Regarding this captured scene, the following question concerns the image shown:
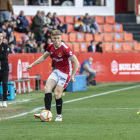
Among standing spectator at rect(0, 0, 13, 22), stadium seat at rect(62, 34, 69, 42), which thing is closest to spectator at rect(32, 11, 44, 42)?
stadium seat at rect(62, 34, 69, 42)

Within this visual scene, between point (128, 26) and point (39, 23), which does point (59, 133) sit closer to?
point (39, 23)

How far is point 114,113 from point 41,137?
3.34m

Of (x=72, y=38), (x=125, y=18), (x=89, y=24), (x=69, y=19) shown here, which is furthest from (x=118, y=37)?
(x=72, y=38)

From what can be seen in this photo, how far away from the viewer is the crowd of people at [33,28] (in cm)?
1812

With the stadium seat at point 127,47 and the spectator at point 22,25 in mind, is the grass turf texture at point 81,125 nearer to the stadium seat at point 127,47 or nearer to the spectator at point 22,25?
the spectator at point 22,25

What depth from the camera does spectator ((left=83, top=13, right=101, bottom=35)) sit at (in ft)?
80.2

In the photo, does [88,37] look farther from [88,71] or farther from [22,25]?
[88,71]

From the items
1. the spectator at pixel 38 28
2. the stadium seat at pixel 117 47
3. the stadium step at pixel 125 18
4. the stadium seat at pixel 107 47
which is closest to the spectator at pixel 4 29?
the spectator at pixel 38 28

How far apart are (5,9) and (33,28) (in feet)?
9.11

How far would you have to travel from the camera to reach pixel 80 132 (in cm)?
617

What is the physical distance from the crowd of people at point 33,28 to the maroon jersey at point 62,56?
8680 millimetres

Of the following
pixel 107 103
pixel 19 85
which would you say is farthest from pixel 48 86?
pixel 19 85

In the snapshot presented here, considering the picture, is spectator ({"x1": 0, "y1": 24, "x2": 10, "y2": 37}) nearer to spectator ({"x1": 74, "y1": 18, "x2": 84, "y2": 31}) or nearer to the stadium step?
spectator ({"x1": 74, "y1": 18, "x2": 84, "y2": 31})

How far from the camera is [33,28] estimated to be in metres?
22.0
